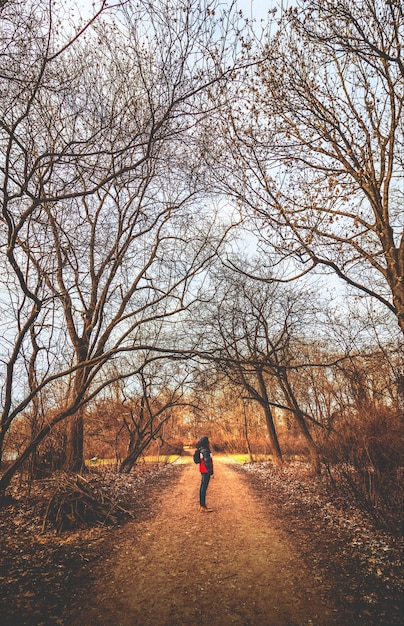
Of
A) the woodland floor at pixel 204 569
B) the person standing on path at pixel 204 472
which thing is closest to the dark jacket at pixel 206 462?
the person standing on path at pixel 204 472

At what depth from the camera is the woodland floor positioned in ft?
10.9

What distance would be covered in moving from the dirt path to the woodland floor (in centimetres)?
2

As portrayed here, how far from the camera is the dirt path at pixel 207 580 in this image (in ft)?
10.8

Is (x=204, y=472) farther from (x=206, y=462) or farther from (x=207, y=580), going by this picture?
(x=207, y=580)

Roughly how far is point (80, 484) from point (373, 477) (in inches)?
238

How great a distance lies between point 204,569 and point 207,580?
0.36m

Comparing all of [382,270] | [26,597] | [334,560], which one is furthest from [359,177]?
[26,597]

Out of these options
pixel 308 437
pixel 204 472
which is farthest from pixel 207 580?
A: pixel 308 437

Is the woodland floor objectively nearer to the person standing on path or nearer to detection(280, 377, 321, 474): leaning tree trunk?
the person standing on path

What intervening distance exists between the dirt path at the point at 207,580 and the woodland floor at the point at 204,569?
0.7 inches

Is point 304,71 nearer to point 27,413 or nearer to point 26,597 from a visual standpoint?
point 26,597

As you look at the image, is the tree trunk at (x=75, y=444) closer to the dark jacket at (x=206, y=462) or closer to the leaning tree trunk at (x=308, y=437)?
the dark jacket at (x=206, y=462)

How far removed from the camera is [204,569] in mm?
4430

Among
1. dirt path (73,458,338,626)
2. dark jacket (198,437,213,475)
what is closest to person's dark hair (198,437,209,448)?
dark jacket (198,437,213,475)
